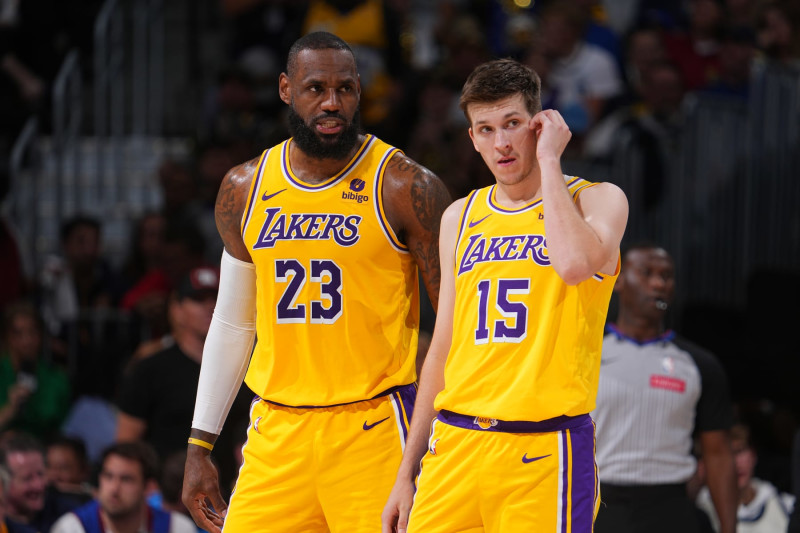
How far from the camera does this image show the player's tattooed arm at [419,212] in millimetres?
4898

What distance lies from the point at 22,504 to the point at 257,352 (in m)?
3.16

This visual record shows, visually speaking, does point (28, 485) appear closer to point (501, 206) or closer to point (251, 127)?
point (501, 206)

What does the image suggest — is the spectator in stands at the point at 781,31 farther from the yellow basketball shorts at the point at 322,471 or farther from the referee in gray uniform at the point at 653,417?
the yellow basketball shorts at the point at 322,471

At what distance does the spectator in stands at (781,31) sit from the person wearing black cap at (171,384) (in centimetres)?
546

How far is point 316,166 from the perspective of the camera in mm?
5000

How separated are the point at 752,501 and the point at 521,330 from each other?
4462 millimetres

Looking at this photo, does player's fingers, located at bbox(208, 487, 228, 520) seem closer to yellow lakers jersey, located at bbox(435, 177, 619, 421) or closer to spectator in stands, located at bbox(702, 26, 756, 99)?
yellow lakers jersey, located at bbox(435, 177, 619, 421)

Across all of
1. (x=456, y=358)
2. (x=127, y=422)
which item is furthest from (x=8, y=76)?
(x=456, y=358)

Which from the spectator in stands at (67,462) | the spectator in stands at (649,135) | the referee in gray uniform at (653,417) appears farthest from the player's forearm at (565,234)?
the spectator in stands at (649,135)

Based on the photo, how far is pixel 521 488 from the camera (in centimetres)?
419

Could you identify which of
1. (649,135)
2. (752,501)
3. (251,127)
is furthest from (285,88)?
(251,127)

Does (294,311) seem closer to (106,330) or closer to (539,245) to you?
(539,245)

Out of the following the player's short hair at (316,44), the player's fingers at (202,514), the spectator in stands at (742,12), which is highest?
the spectator in stands at (742,12)

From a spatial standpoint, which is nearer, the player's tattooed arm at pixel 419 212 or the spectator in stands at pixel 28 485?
the player's tattooed arm at pixel 419 212
